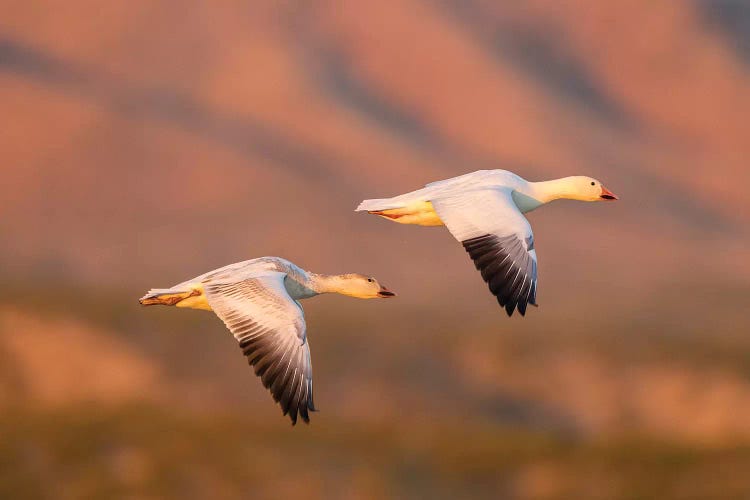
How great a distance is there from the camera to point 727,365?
77.2 metres

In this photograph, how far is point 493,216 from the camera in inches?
611

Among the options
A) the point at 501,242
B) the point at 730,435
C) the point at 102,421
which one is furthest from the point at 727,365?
the point at 501,242

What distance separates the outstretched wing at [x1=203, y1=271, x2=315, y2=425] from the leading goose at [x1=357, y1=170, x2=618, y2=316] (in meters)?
1.95

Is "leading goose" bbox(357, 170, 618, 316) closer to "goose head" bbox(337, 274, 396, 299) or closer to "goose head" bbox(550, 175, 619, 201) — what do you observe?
"goose head" bbox(550, 175, 619, 201)

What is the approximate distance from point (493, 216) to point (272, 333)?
2696 millimetres

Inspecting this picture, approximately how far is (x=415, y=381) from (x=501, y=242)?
193ft

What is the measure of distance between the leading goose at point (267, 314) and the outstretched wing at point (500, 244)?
186cm

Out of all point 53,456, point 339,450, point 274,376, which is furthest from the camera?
point 339,450

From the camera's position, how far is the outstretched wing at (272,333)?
14.2 m

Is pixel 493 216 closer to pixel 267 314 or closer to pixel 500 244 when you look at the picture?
pixel 500 244

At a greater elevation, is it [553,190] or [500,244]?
[553,190]

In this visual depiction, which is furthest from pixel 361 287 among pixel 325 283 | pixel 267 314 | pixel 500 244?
pixel 267 314

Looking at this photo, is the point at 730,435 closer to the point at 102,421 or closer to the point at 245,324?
the point at 102,421

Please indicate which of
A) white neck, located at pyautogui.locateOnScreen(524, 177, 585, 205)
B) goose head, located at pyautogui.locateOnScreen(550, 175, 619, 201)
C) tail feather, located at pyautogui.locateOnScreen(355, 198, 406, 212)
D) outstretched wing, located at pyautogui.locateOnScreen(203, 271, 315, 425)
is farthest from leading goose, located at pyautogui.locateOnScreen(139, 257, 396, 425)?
goose head, located at pyautogui.locateOnScreen(550, 175, 619, 201)
